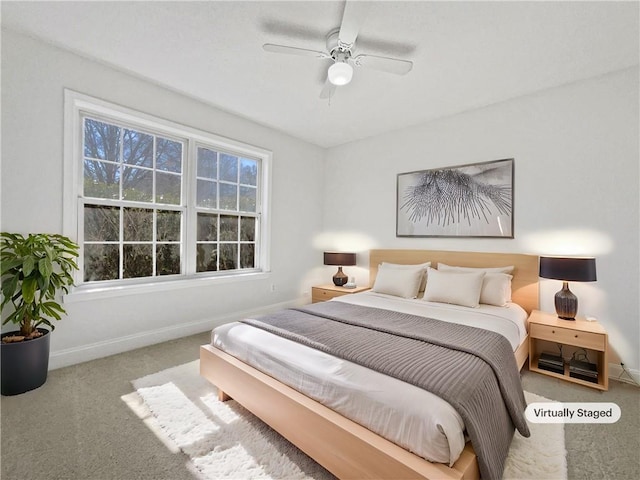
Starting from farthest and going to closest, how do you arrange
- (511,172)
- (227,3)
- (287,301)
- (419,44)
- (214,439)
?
1. (287,301)
2. (511,172)
3. (419,44)
4. (227,3)
5. (214,439)

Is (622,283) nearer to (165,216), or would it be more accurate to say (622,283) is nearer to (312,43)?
(312,43)

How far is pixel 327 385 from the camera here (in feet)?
4.91

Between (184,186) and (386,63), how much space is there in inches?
96.2

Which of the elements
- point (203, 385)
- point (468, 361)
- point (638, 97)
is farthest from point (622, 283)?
point (203, 385)

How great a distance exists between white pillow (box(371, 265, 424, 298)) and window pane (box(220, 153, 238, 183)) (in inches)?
88.3

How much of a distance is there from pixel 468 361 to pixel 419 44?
225 cm

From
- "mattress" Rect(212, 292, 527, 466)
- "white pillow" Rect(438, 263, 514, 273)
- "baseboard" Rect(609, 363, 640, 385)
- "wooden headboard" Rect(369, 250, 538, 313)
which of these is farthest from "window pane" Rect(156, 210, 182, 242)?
"baseboard" Rect(609, 363, 640, 385)

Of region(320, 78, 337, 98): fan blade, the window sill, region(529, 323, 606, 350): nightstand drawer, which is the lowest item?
region(529, 323, 606, 350): nightstand drawer

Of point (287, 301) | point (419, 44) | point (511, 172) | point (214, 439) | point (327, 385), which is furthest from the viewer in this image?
point (287, 301)

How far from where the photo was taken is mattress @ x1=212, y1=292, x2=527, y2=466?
3.80ft

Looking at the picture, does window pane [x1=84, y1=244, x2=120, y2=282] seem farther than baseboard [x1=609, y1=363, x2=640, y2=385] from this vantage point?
Yes

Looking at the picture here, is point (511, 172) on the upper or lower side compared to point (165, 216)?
upper

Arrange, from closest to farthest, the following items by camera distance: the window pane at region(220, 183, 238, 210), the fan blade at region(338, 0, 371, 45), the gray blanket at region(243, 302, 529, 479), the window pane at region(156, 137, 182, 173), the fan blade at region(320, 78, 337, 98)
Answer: the gray blanket at region(243, 302, 529, 479), the fan blade at region(338, 0, 371, 45), the fan blade at region(320, 78, 337, 98), the window pane at region(156, 137, 182, 173), the window pane at region(220, 183, 238, 210)

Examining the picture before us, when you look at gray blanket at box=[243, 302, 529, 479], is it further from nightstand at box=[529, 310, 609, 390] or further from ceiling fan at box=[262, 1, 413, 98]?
ceiling fan at box=[262, 1, 413, 98]
